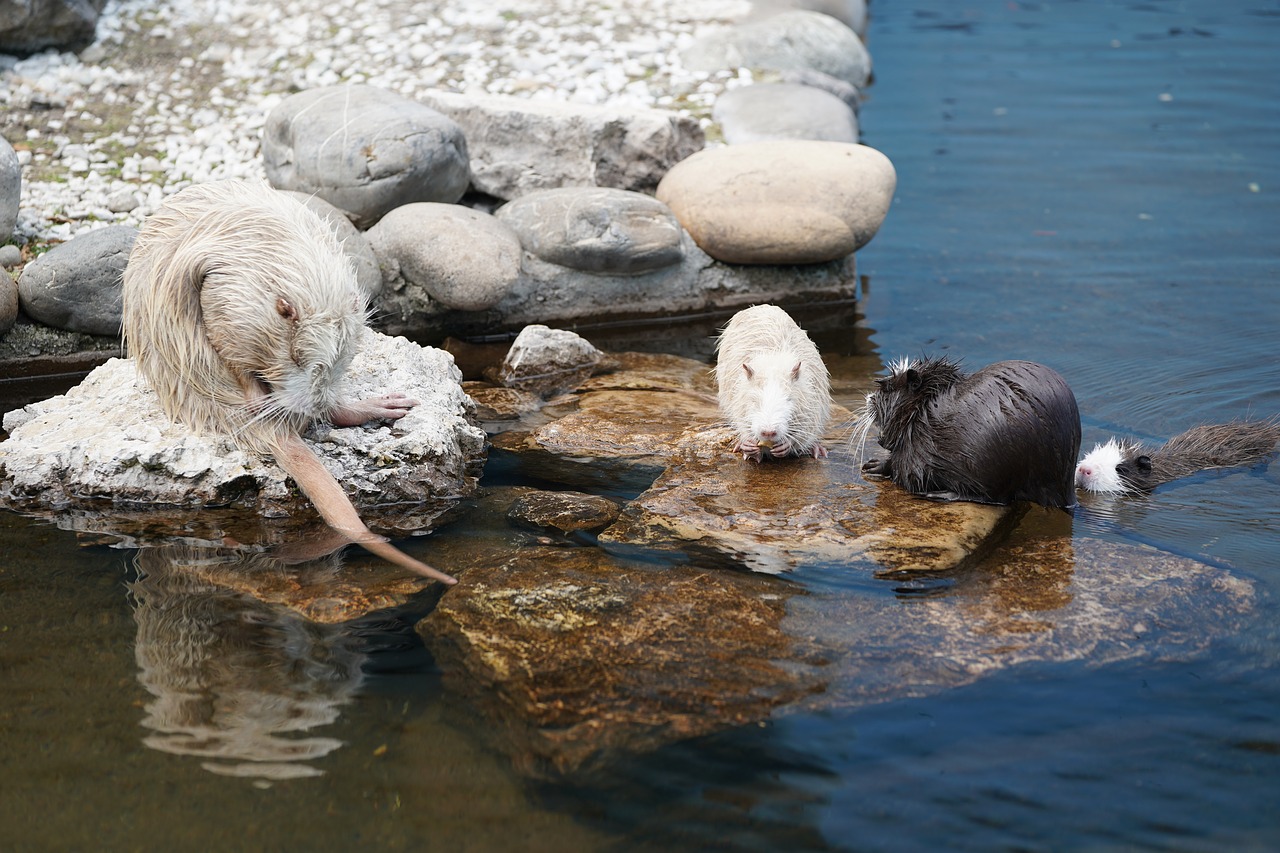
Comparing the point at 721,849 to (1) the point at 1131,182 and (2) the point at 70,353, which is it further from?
(1) the point at 1131,182

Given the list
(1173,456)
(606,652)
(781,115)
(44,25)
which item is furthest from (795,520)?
(44,25)

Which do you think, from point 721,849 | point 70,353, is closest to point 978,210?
point 70,353

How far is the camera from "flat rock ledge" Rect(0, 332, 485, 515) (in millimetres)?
5664

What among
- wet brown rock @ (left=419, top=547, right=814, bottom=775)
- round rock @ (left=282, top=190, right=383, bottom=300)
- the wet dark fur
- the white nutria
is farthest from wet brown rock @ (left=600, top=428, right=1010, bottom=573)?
round rock @ (left=282, top=190, right=383, bottom=300)

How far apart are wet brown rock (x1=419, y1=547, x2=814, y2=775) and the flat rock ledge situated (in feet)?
3.52

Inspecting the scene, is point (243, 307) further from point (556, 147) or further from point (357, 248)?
point (556, 147)

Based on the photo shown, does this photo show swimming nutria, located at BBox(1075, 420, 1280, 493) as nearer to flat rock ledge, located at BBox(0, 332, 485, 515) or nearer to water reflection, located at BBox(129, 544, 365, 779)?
flat rock ledge, located at BBox(0, 332, 485, 515)

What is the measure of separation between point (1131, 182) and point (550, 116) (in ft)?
18.9

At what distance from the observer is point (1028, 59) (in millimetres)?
15172

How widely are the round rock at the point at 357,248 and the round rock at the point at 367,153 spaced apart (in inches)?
10.6

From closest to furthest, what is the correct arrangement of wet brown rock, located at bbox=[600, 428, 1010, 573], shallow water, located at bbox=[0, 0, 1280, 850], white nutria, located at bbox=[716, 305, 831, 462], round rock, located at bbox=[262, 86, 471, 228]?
shallow water, located at bbox=[0, 0, 1280, 850] → wet brown rock, located at bbox=[600, 428, 1010, 573] → white nutria, located at bbox=[716, 305, 831, 462] → round rock, located at bbox=[262, 86, 471, 228]

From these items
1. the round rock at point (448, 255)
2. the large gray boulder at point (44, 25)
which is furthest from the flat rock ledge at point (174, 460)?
the large gray boulder at point (44, 25)

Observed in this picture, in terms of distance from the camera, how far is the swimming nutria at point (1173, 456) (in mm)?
5852

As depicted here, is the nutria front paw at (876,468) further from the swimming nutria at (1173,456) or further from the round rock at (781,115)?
the round rock at (781,115)
